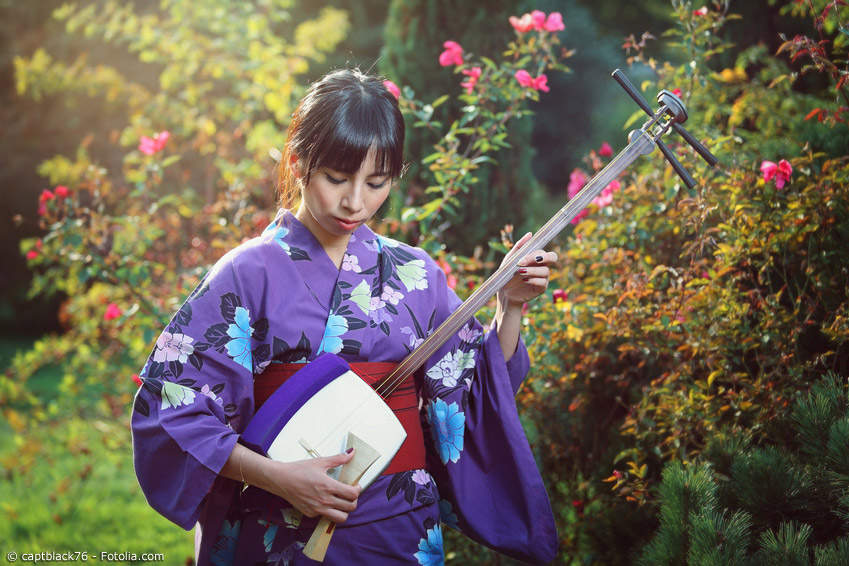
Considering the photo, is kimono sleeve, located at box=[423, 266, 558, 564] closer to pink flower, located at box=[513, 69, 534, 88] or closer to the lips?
the lips

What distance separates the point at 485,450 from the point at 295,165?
856 millimetres

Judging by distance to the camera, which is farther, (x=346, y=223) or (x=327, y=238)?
(x=327, y=238)

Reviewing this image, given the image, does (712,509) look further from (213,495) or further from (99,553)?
(99,553)

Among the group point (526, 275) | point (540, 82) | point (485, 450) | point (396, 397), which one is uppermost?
point (540, 82)

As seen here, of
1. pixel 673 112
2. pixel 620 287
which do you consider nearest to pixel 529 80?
pixel 620 287

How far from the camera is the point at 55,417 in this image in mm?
5547

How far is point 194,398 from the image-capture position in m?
1.64

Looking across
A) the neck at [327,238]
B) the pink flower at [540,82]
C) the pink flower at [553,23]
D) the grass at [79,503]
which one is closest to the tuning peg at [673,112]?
the neck at [327,238]

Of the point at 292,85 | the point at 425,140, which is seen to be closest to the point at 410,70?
the point at 425,140

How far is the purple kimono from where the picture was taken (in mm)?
1640

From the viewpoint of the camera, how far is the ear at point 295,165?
183cm

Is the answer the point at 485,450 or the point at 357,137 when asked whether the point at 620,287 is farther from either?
the point at 357,137

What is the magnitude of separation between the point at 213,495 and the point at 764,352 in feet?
5.17

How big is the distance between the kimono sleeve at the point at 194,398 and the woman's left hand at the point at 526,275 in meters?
0.61
